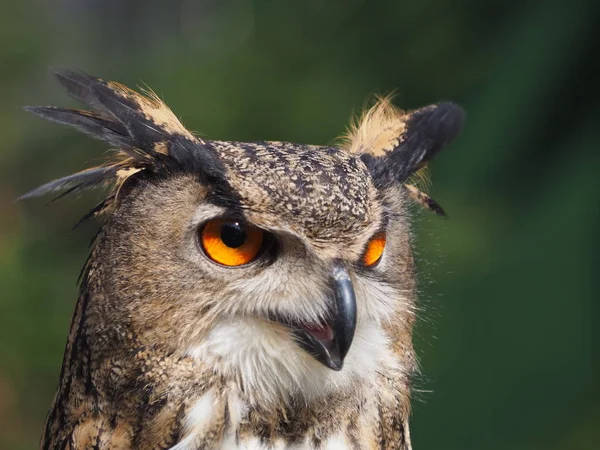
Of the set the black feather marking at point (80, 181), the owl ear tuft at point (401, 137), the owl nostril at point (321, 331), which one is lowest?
the owl nostril at point (321, 331)

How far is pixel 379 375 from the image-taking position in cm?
131

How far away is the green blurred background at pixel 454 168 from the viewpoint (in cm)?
355

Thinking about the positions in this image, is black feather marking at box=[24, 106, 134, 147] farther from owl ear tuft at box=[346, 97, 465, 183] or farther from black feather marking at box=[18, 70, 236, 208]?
owl ear tuft at box=[346, 97, 465, 183]

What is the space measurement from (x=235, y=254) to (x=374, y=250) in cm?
25

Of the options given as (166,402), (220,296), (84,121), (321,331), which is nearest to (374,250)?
(321,331)

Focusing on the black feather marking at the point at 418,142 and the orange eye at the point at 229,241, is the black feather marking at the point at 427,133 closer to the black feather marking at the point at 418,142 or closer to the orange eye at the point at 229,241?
the black feather marking at the point at 418,142

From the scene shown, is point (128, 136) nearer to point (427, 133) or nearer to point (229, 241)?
point (229, 241)

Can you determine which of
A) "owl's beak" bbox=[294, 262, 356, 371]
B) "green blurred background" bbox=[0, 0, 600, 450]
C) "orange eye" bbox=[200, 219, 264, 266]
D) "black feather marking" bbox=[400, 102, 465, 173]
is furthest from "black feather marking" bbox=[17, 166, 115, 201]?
"green blurred background" bbox=[0, 0, 600, 450]

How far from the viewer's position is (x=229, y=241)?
115 cm

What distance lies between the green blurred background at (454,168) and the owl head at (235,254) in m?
1.89

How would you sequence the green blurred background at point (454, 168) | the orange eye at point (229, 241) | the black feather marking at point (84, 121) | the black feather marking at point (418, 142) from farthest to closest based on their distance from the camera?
the green blurred background at point (454, 168)
the black feather marking at point (418, 142)
the black feather marking at point (84, 121)
the orange eye at point (229, 241)

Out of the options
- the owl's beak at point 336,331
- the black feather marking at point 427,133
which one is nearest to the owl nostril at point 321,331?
the owl's beak at point 336,331

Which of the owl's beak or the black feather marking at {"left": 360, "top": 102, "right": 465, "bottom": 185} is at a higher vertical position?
the black feather marking at {"left": 360, "top": 102, "right": 465, "bottom": 185}

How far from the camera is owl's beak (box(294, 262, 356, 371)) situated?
1.16m
